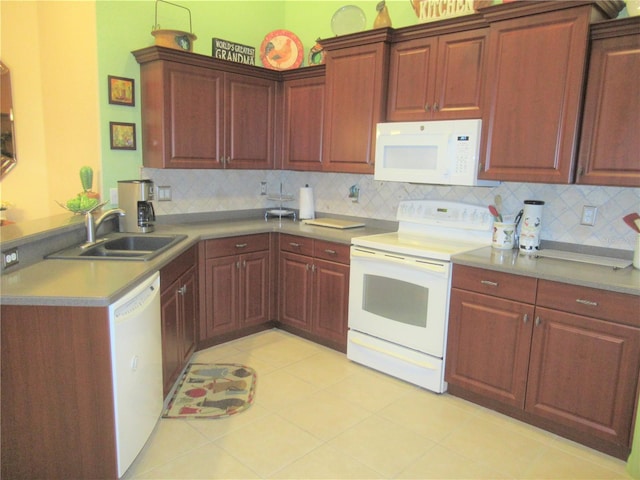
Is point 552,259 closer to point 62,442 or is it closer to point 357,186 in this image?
point 357,186

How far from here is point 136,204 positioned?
308 centimetres

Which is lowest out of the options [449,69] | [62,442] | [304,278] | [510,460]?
[510,460]

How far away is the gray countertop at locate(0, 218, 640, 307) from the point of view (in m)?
1.72

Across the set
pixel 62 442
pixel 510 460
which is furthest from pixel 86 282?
pixel 510 460

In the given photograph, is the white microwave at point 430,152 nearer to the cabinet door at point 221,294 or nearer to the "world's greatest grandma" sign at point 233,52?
the cabinet door at point 221,294

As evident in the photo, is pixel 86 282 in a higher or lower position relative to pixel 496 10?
lower

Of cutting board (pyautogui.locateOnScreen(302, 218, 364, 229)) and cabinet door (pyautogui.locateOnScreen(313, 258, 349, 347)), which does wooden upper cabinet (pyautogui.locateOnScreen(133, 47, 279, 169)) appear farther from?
cabinet door (pyautogui.locateOnScreen(313, 258, 349, 347))

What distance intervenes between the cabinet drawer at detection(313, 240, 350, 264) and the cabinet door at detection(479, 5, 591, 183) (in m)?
1.04

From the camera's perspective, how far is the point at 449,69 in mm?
2895

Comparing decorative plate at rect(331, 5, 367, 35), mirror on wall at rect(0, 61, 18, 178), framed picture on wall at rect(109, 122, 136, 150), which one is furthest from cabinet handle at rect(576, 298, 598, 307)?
mirror on wall at rect(0, 61, 18, 178)

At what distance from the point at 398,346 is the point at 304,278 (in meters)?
0.92

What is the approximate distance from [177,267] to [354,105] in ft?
5.56

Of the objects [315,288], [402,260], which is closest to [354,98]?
[402,260]

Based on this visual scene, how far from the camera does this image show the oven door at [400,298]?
2.73m
